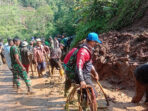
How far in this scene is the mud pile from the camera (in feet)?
17.3

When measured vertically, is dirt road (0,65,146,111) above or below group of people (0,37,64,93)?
below

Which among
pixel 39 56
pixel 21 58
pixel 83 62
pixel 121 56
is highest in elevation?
pixel 83 62

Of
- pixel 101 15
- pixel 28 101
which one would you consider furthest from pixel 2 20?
pixel 28 101

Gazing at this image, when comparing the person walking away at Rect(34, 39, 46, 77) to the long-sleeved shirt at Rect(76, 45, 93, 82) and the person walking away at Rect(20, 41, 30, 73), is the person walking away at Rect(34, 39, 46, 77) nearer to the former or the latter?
the person walking away at Rect(20, 41, 30, 73)

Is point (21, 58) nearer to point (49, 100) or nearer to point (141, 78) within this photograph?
point (49, 100)

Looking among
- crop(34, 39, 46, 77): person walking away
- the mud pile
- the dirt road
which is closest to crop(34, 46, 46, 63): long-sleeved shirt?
crop(34, 39, 46, 77): person walking away

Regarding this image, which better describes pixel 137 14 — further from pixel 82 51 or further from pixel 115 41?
pixel 82 51

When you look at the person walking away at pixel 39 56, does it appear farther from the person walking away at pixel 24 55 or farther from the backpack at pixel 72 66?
the backpack at pixel 72 66

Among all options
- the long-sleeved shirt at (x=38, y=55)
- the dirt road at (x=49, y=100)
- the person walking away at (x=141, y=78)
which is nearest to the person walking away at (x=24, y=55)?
the long-sleeved shirt at (x=38, y=55)

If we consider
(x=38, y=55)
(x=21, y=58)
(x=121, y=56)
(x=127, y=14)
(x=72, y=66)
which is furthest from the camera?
(x=127, y=14)

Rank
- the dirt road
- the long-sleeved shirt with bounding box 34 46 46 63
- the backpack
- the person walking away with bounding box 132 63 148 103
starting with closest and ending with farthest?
the backpack, the person walking away with bounding box 132 63 148 103, the dirt road, the long-sleeved shirt with bounding box 34 46 46 63

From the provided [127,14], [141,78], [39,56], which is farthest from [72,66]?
[127,14]

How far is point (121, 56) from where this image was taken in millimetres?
5746

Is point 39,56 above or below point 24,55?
below
